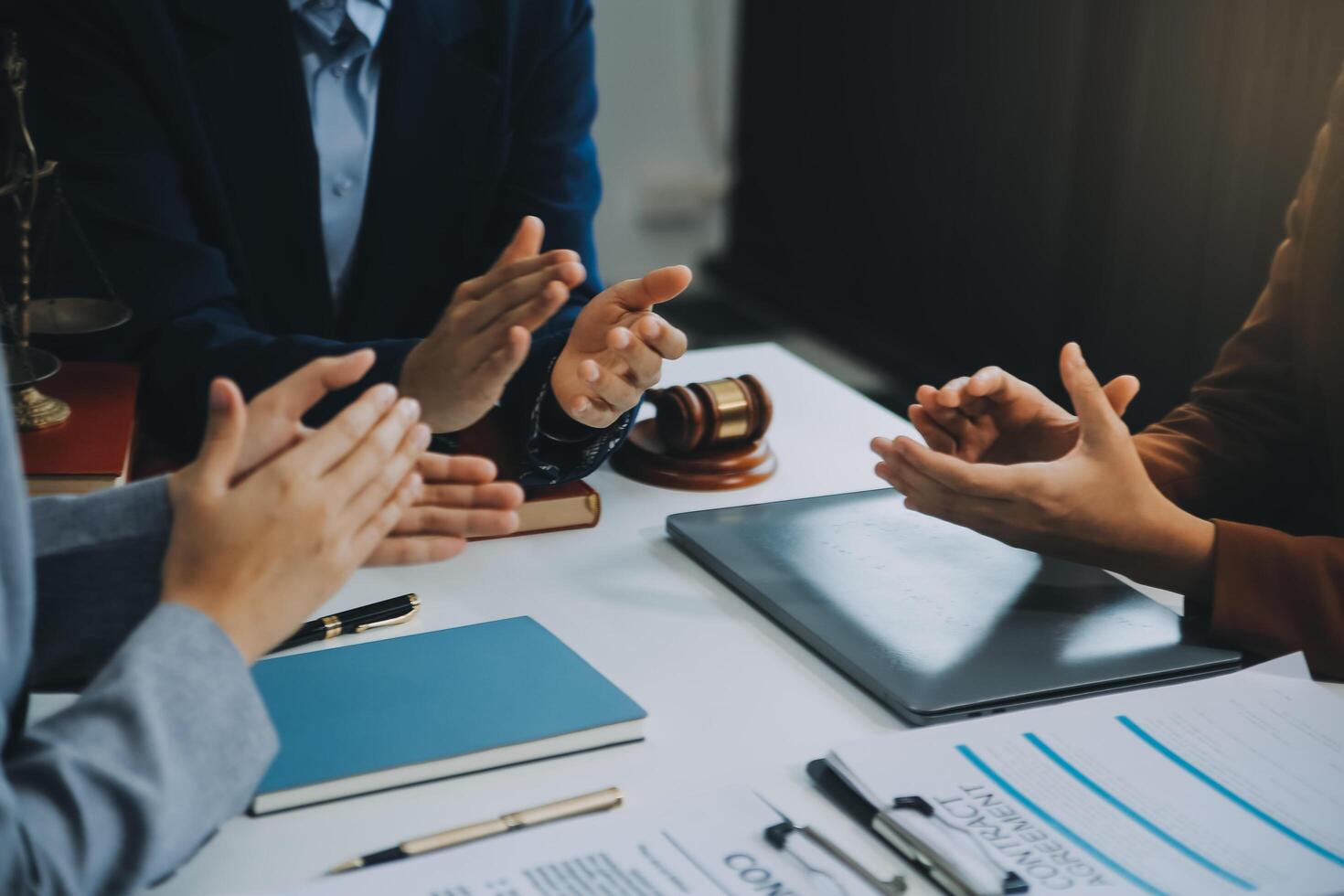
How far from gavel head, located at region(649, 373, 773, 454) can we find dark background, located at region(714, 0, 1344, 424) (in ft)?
5.57

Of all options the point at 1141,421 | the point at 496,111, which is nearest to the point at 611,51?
the point at 1141,421

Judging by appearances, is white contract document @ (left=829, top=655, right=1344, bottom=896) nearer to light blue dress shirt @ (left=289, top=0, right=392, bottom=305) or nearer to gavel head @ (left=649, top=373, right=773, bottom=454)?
gavel head @ (left=649, top=373, right=773, bottom=454)

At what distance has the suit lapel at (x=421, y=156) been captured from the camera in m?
1.51

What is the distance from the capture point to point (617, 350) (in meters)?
1.21

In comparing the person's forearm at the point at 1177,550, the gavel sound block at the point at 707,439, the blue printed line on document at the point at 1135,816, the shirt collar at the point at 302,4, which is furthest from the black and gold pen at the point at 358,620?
the shirt collar at the point at 302,4

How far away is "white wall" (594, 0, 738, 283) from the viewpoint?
14.4 feet

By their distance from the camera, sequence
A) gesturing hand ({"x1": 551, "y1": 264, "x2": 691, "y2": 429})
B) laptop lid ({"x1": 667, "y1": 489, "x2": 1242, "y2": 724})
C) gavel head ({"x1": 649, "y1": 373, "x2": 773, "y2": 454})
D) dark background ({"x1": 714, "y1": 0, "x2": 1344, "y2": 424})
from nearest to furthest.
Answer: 1. laptop lid ({"x1": 667, "y1": 489, "x2": 1242, "y2": 724})
2. gesturing hand ({"x1": 551, "y1": 264, "x2": 691, "y2": 429})
3. gavel head ({"x1": 649, "y1": 373, "x2": 773, "y2": 454})
4. dark background ({"x1": 714, "y1": 0, "x2": 1344, "y2": 424})

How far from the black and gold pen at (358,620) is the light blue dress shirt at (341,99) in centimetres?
63

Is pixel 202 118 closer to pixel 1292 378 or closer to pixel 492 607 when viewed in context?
pixel 492 607

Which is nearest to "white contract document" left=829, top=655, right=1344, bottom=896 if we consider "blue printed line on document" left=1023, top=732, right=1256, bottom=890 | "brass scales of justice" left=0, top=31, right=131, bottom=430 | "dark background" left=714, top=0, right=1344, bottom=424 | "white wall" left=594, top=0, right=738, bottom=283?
"blue printed line on document" left=1023, top=732, right=1256, bottom=890

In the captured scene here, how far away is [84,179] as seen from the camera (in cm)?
138

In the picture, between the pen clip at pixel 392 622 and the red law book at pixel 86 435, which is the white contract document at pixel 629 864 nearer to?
the pen clip at pixel 392 622

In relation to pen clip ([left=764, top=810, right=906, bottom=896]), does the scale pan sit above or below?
above

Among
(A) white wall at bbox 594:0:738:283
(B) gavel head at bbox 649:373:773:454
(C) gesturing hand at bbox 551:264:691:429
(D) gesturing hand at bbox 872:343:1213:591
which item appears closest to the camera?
(D) gesturing hand at bbox 872:343:1213:591
